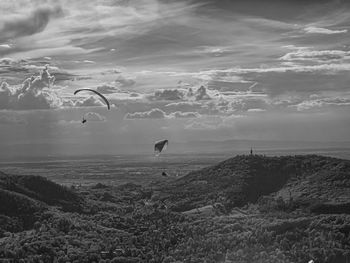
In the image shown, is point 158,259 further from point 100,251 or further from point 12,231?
point 12,231

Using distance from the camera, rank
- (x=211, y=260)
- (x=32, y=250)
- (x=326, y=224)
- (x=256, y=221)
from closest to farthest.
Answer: (x=211, y=260) < (x=32, y=250) < (x=326, y=224) < (x=256, y=221)

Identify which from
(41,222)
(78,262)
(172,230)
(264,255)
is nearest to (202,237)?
(172,230)

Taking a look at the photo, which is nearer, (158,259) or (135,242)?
(158,259)

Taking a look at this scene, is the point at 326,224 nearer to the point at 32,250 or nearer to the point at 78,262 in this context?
the point at 78,262

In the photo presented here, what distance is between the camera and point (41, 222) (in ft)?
633

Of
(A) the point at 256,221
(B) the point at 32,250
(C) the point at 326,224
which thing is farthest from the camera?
(A) the point at 256,221

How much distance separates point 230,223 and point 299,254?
161 ft

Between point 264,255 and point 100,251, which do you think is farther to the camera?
point 100,251

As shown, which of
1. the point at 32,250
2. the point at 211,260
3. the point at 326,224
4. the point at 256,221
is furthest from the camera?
the point at 256,221

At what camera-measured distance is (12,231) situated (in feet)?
616

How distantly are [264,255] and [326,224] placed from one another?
105 ft

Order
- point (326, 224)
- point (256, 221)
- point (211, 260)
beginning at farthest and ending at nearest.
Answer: point (256, 221), point (326, 224), point (211, 260)

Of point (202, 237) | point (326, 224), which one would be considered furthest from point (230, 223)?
point (326, 224)

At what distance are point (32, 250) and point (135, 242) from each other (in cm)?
3374
